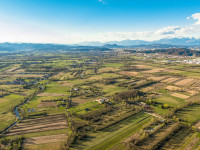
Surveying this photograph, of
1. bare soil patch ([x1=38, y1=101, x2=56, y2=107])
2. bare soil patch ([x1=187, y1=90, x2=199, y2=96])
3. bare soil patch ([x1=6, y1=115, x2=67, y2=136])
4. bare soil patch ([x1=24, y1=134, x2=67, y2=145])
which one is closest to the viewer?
bare soil patch ([x1=24, y1=134, x2=67, y2=145])

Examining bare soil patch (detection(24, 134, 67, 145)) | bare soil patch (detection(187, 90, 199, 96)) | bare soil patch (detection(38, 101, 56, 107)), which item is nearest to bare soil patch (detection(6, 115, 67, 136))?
bare soil patch (detection(24, 134, 67, 145))

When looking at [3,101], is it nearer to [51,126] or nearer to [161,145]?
[51,126]

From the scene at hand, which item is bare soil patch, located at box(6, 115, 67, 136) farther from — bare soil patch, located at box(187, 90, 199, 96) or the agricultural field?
bare soil patch, located at box(187, 90, 199, 96)

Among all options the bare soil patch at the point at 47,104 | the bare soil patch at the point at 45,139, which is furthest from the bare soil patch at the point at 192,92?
the bare soil patch at the point at 47,104

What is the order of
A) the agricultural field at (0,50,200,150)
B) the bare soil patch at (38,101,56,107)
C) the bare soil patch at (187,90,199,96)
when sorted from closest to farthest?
the agricultural field at (0,50,200,150) → the bare soil patch at (38,101,56,107) → the bare soil patch at (187,90,199,96)

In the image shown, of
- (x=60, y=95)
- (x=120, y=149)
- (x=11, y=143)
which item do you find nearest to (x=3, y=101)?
(x=60, y=95)

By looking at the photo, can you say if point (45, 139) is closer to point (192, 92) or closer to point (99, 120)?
point (99, 120)

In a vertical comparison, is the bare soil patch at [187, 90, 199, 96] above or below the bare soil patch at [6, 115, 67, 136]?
above

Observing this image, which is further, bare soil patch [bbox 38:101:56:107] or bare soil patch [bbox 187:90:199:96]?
bare soil patch [bbox 187:90:199:96]

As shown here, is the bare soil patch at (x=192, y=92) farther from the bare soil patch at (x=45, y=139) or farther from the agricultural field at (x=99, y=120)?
the bare soil patch at (x=45, y=139)

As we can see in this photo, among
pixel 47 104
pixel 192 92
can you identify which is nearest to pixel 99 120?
pixel 47 104

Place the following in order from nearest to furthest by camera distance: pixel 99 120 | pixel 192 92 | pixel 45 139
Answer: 1. pixel 45 139
2. pixel 99 120
3. pixel 192 92

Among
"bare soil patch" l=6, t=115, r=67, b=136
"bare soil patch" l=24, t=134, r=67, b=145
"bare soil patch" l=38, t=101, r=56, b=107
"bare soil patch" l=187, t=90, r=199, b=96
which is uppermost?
"bare soil patch" l=187, t=90, r=199, b=96
